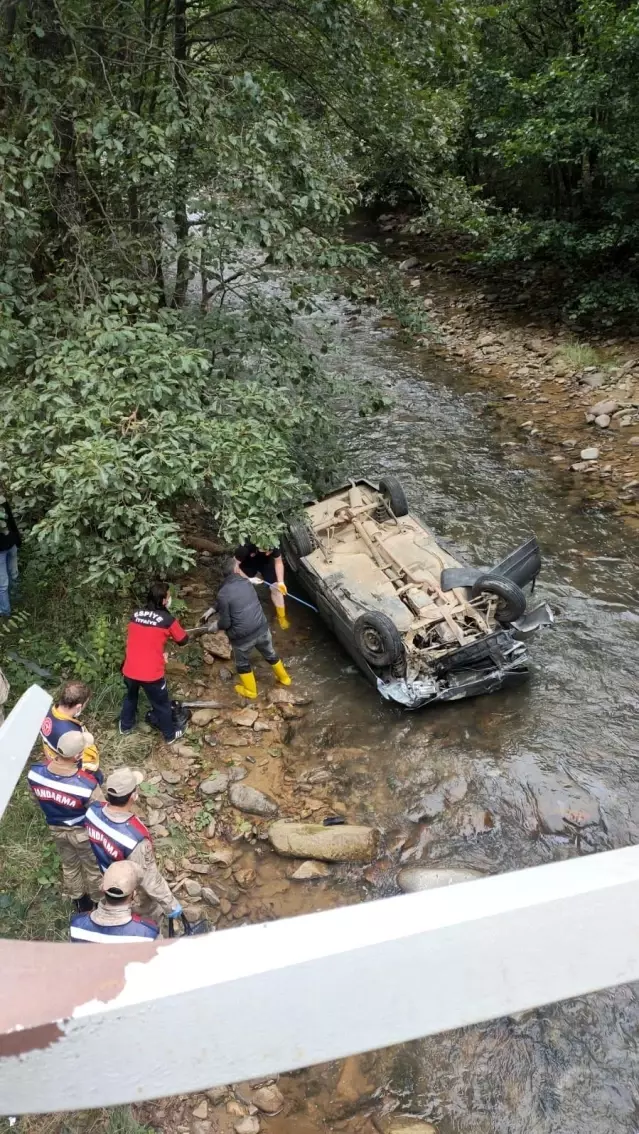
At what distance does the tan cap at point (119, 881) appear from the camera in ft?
11.1

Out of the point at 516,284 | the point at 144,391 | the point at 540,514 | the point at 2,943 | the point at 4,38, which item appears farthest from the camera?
the point at 516,284


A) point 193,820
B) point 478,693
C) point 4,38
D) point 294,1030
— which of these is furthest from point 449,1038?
point 4,38

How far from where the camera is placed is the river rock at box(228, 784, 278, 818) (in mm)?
5539

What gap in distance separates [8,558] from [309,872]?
3.95 m

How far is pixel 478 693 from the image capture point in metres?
6.48

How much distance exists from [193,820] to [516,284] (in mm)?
13872

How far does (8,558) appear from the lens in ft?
21.9

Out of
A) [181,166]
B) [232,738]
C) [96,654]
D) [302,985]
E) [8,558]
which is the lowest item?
[232,738]

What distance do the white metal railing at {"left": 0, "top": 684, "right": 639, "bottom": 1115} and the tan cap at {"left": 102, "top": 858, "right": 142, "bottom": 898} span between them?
268 centimetres

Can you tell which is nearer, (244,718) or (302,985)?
(302,985)

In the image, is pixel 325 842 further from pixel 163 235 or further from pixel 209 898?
pixel 163 235

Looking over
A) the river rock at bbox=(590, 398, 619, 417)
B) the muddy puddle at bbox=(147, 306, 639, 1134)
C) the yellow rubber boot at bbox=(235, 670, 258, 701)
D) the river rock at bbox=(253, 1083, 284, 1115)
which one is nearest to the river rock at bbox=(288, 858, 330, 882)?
the muddy puddle at bbox=(147, 306, 639, 1134)

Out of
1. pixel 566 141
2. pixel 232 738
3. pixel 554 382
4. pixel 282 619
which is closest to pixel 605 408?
pixel 554 382

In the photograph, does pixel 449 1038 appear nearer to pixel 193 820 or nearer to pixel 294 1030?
pixel 193 820
